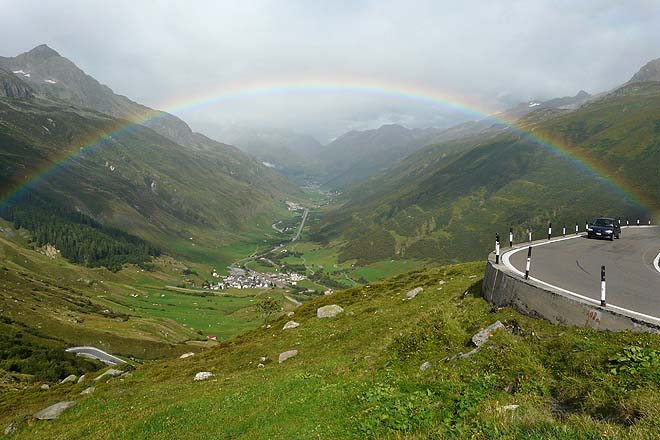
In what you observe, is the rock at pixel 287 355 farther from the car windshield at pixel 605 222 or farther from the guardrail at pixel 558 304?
the car windshield at pixel 605 222

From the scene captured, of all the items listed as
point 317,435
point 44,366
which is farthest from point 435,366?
point 44,366

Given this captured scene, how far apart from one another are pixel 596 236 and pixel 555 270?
23042 millimetres

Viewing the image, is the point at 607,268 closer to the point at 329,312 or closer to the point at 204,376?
the point at 329,312

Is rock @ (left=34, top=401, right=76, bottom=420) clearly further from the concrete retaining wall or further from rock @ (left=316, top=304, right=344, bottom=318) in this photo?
the concrete retaining wall

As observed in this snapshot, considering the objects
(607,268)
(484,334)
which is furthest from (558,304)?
(607,268)

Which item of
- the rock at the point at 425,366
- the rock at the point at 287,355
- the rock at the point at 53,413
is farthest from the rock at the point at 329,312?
the rock at the point at 425,366

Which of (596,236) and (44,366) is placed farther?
(44,366)

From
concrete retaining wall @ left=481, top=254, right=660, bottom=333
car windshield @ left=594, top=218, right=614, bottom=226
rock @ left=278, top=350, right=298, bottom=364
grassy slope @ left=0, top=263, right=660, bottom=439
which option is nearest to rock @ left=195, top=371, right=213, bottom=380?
grassy slope @ left=0, top=263, right=660, bottom=439

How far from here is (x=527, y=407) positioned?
11.6 m

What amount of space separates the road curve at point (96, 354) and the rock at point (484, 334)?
493ft

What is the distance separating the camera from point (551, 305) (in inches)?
687

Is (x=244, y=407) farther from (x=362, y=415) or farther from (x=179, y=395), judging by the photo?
(x=179, y=395)

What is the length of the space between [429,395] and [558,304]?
804 centimetres

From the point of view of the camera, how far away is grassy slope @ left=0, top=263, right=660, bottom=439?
10.6 meters
